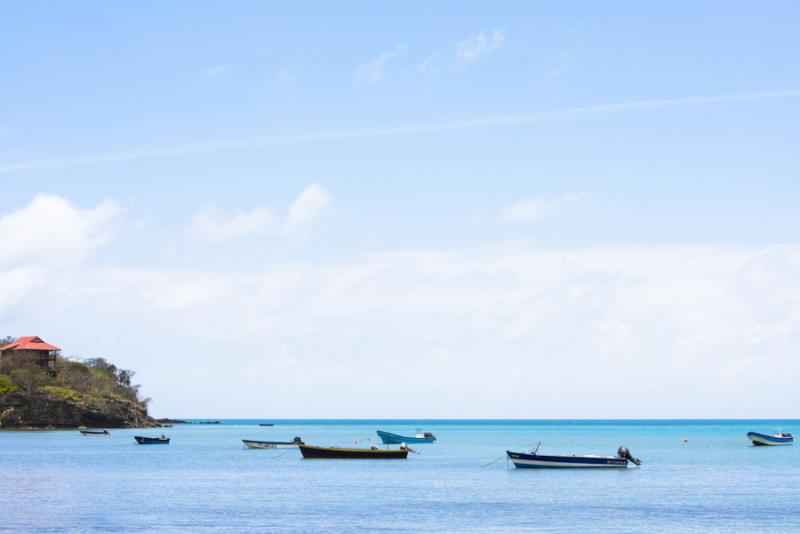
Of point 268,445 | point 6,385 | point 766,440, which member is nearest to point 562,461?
point 268,445

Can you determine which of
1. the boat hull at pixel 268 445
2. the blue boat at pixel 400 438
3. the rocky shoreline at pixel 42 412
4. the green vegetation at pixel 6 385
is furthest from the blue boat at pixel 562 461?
the rocky shoreline at pixel 42 412

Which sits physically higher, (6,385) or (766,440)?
(766,440)

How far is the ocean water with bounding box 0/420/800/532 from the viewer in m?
52.8

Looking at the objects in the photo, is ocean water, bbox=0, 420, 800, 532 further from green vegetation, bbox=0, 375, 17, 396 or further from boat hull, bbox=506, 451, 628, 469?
green vegetation, bbox=0, 375, 17, 396

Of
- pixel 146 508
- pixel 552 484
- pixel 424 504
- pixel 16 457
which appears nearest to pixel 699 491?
pixel 552 484

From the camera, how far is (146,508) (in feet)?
193

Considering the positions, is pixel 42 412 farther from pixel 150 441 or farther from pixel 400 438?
pixel 400 438

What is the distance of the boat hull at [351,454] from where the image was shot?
105562mm

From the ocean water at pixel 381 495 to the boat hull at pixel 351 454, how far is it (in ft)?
4.30

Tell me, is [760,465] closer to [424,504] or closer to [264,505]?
[424,504]

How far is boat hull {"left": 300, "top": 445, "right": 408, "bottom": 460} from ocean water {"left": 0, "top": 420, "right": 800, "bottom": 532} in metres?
1.31

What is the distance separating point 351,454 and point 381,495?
37.3 metres

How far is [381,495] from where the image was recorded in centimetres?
6875

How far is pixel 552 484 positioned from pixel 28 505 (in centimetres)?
4026
